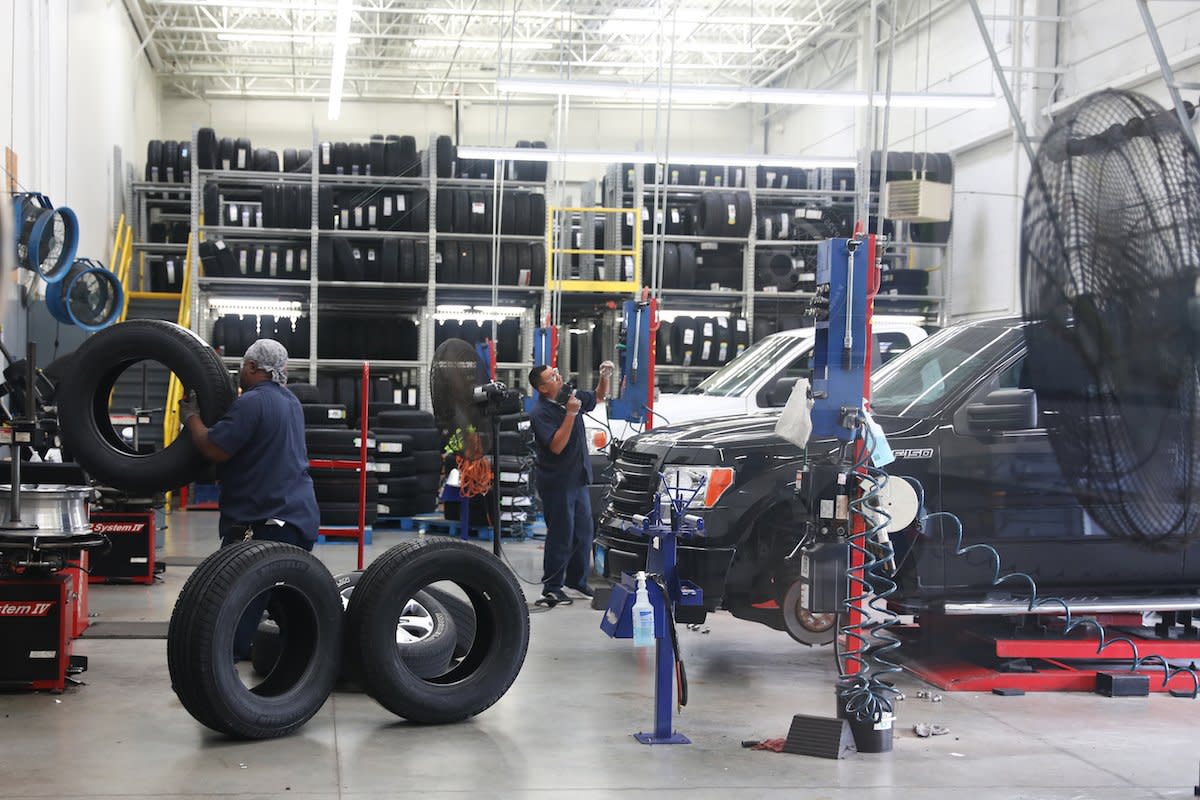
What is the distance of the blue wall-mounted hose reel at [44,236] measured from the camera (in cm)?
978

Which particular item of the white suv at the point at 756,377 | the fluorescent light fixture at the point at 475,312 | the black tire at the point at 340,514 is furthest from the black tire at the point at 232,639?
the fluorescent light fixture at the point at 475,312

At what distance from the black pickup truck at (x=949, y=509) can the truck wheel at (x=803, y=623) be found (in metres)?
0.04

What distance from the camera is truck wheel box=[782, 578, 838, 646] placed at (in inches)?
268

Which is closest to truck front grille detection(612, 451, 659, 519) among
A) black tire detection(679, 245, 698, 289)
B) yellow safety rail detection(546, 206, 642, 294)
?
yellow safety rail detection(546, 206, 642, 294)

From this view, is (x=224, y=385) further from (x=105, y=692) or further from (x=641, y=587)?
(x=641, y=587)

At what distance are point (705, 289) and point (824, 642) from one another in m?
11.1

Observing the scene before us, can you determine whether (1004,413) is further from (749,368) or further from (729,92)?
(729,92)

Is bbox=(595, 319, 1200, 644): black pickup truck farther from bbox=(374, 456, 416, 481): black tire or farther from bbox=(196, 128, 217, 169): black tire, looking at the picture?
bbox=(196, 128, 217, 169): black tire

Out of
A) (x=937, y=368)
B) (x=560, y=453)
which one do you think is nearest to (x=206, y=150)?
(x=560, y=453)

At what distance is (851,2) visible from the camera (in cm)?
2128

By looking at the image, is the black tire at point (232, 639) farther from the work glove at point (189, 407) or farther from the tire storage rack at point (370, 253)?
the tire storage rack at point (370, 253)

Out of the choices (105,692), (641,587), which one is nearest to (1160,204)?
(641,587)

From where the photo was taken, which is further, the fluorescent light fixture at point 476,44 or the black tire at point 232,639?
the fluorescent light fixture at point 476,44

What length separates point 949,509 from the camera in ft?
20.1
